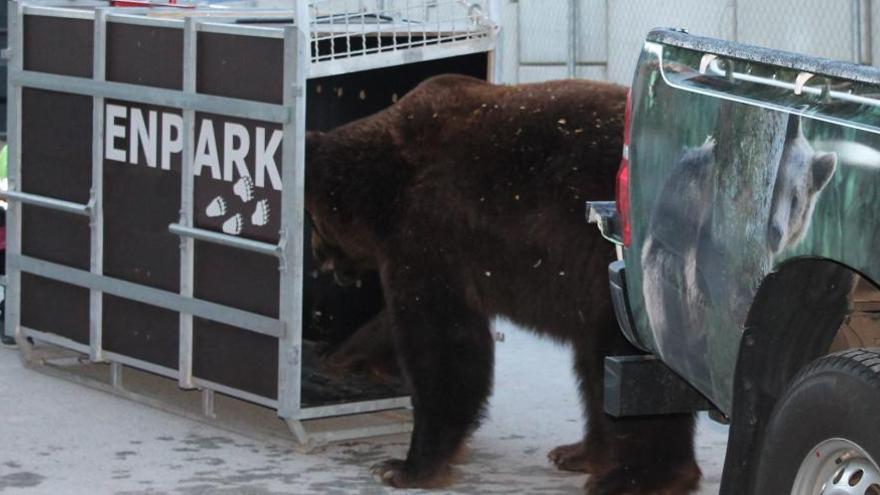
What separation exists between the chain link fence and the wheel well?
8.62 meters

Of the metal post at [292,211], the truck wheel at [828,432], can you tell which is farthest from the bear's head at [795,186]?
the metal post at [292,211]

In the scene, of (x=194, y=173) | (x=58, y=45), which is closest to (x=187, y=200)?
(x=194, y=173)

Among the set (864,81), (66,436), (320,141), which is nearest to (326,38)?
(320,141)

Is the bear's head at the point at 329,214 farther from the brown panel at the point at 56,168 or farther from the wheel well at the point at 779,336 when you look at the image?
the wheel well at the point at 779,336

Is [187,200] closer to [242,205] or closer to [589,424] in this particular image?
[242,205]

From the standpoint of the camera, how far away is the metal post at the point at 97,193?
7.59 m

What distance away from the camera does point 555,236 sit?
6.15 metres

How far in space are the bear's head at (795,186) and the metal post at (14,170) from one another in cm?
498

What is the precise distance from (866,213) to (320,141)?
3.60 m

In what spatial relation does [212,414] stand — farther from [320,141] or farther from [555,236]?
[555,236]

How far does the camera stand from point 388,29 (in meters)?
7.30

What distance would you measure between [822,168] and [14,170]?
5.28 meters

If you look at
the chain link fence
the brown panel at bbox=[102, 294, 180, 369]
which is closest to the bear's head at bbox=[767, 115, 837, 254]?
the brown panel at bbox=[102, 294, 180, 369]

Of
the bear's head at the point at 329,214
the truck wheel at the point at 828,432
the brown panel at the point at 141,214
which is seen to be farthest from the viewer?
the brown panel at the point at 141,214
